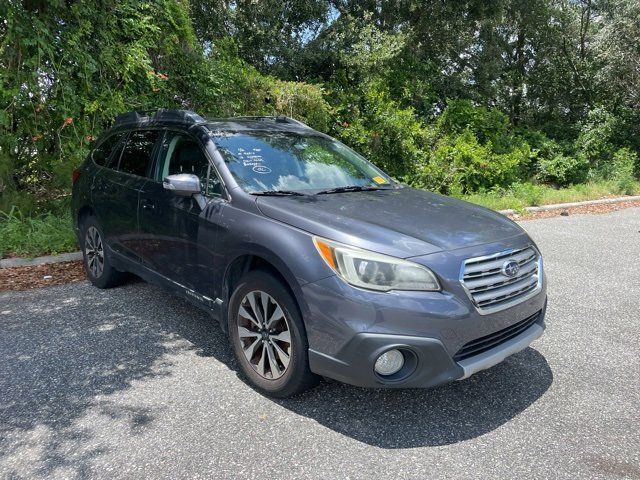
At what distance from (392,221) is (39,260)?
4.94m

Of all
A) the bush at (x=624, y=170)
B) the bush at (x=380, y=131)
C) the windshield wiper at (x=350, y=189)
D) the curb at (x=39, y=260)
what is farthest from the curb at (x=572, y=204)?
the curb at (x=39, y=260)

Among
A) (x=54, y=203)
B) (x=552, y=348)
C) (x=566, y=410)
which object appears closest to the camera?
(x=566, y=410)

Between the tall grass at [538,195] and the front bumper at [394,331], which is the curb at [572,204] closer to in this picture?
the tall grass at [538,195]

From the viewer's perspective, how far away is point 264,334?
328 cm

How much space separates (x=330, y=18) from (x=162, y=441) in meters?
12.6

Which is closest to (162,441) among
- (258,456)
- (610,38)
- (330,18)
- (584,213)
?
(258,456)

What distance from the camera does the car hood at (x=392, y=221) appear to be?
9.71 feet

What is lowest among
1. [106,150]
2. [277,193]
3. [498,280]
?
[498,280]

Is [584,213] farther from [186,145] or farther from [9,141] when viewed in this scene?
[9,141]

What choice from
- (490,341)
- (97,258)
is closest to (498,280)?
(490,341)

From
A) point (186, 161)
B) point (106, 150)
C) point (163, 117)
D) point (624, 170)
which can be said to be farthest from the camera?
point (624, 170)

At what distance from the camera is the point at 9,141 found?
24.0ft

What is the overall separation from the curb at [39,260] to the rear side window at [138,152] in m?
2.20

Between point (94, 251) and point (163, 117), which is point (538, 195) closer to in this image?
point (163, 117)
